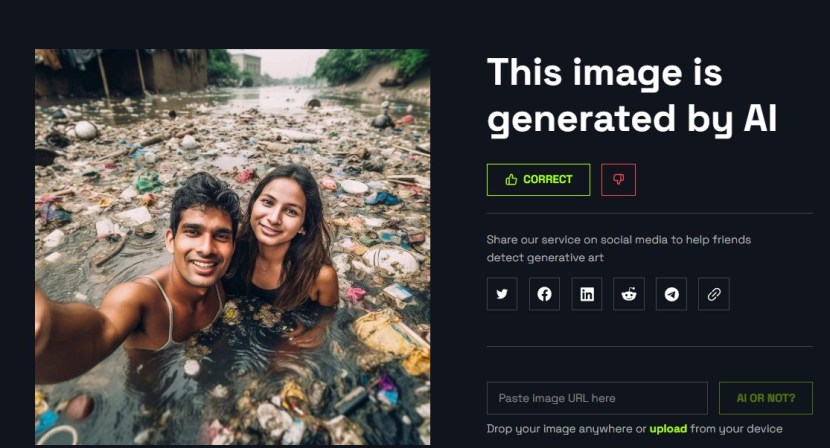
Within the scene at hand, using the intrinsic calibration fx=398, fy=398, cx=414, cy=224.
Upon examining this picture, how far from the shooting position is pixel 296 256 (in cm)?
221

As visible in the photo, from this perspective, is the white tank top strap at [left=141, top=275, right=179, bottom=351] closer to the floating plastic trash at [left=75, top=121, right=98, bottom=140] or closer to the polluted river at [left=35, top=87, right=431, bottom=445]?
the polluted river at [left=35, top=87, right=431, bottom=445]

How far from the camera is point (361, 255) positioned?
286 centimetres

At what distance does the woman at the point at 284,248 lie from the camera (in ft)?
6.66

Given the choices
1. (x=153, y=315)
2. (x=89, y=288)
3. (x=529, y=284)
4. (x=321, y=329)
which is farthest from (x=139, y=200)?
(x=529, y=284)

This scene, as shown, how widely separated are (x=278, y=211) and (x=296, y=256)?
1.07 feet

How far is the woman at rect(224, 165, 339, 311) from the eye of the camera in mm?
2031

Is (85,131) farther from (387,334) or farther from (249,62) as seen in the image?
(249,62)

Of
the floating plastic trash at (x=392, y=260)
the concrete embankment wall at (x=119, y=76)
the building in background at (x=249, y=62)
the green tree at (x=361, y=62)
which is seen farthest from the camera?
the building in background at (x=249, y=62)

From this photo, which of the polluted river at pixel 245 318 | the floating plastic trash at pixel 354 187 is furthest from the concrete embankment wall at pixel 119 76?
the floating plastic trash at pixel 354 187

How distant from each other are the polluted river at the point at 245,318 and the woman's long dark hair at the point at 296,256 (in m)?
0.13

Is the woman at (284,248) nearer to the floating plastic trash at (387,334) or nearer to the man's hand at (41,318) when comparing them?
the floating plastic trash at (387,334)

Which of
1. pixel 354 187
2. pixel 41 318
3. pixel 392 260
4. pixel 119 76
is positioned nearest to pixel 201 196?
pixel 41 318

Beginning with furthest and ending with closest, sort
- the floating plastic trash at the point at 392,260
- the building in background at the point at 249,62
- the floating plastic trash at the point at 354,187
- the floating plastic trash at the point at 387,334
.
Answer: the building in background at the point at 249,62 < the floating plastic trash at the point at 354,187 < the floating plastic trash at the point at 392,260 < the floating plastic trash at the point at 387,334

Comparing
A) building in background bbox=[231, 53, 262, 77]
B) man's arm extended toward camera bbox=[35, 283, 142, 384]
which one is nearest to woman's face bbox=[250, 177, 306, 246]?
man's arm extended toward camera bbox=[35, 283, 142, 384]
